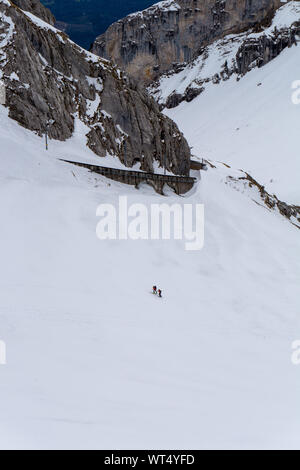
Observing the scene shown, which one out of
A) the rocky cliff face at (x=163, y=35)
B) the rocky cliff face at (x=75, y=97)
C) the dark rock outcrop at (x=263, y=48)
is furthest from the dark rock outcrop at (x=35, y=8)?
the rocky cliff face at (x=163, y=35)

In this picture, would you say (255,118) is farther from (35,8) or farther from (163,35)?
(163,35)

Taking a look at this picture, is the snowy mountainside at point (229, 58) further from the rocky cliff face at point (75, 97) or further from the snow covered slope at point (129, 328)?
the snow covered slope at point (129, 328)

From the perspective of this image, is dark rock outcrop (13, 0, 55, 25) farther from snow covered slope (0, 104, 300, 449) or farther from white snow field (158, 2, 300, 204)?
white snow field (158, 2, 300, 204)

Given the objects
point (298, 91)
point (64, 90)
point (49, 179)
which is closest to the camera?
point (49, 179)

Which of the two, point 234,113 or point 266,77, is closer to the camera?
point 234,113

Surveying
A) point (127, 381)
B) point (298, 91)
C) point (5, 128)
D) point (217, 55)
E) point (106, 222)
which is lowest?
point (127, 381)

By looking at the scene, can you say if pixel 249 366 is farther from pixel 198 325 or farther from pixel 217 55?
pixel 217 55

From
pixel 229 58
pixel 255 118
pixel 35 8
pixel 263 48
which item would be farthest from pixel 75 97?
pixel 229 58
